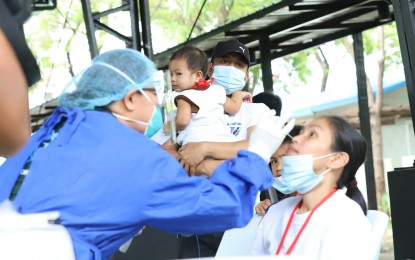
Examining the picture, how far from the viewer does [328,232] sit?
10.2 ft

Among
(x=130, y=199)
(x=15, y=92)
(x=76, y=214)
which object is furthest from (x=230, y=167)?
(x=15, y=92)

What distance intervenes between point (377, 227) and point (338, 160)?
0.33 meters

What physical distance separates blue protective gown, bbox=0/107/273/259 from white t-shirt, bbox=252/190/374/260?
12.1 inches

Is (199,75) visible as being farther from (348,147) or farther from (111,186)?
(111,186)

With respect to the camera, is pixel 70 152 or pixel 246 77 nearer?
pixel 70 152

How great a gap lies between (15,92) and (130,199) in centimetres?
126

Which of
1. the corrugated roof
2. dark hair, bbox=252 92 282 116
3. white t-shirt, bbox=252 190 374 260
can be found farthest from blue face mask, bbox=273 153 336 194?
the corrugated roof

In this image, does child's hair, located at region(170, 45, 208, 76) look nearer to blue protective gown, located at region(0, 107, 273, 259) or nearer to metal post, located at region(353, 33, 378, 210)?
blue protective gown, located at region(0, 107, 273, 259)

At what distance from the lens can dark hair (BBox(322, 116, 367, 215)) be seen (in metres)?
3.39

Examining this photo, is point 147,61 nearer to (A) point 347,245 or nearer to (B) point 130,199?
(B) point 130,199

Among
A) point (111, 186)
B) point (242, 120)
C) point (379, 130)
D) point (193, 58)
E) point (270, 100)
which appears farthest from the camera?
point (379, 130)

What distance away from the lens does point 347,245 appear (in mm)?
3023

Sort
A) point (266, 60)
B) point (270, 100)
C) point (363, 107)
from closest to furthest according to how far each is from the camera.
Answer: point (270, 100) < point (266, 60) < point (363, 107)

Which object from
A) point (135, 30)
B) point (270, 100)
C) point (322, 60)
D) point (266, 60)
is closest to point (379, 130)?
point (322, 60)
